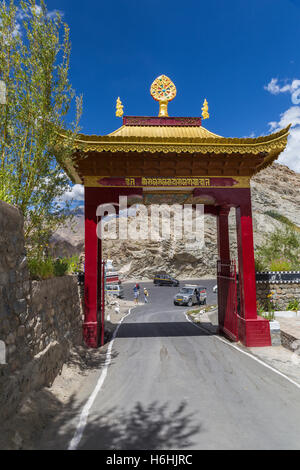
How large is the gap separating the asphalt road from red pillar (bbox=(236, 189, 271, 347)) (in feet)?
2.95

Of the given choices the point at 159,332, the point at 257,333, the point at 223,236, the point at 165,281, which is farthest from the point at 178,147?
the point at 165,281

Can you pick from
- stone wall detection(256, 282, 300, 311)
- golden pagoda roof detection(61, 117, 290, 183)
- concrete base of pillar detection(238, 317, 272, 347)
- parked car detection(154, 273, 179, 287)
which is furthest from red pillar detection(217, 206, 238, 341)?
parked car detection(154, 273, 179, 287)

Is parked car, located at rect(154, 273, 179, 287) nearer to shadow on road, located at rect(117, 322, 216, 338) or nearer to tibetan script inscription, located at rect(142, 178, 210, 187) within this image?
shadow on road, located at rect(117, 322, 216, 338)

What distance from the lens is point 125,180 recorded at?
392 inches

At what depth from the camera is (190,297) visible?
2630 centimetres

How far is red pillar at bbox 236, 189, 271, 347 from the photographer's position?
367 inches

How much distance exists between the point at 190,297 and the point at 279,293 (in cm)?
1392

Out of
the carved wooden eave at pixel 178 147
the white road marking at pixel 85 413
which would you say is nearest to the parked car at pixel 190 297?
the carved wooden eave at pixel 178 147

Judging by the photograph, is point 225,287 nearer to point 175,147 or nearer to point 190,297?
point 175,147

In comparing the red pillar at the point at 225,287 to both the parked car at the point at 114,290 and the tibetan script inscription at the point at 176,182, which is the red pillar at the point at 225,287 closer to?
the tibetan script inscription at the point at 176,182

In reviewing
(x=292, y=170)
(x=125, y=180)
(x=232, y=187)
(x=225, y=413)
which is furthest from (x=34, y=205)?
(x=292, y=170)

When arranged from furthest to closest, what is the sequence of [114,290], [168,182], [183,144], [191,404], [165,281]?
[165,281] < [114,290] < [168,182] < [183,144] < [191,404]

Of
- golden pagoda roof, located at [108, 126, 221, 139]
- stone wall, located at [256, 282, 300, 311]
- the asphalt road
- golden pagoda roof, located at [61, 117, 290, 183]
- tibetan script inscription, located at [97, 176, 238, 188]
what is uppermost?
golden pagoda roof, located at [108, 126, 221, 139]
